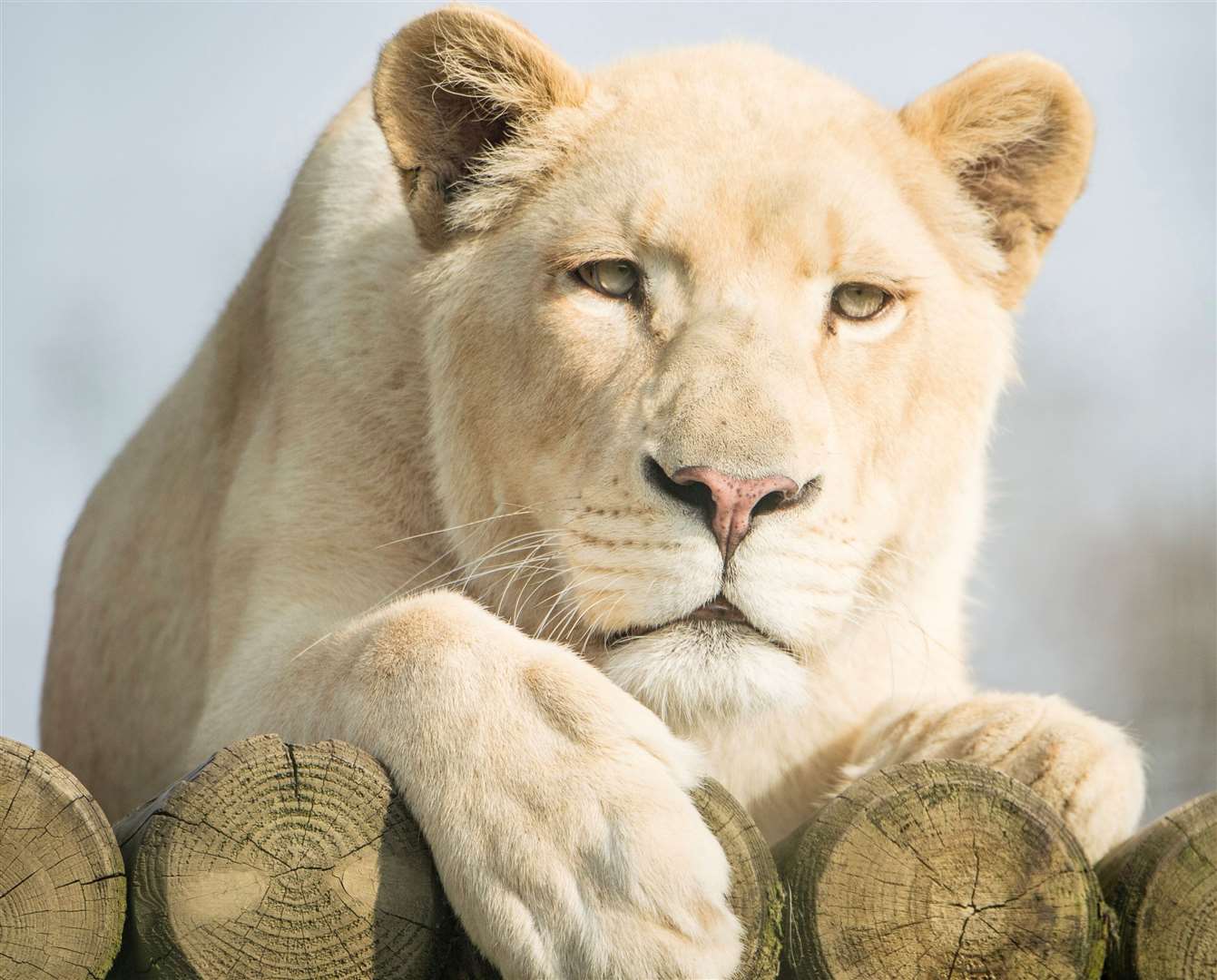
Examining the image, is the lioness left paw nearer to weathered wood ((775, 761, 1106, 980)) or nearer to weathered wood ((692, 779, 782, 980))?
weathered wood ((775, 761, 1106, 980))

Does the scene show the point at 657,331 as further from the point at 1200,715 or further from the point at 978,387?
the point at 1200,715

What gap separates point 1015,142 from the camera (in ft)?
12.6

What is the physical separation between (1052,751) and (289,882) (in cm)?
142

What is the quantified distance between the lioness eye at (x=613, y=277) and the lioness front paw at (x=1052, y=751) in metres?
1.05

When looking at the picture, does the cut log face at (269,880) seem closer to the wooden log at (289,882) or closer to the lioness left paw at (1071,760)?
the wooden log at (289,882)

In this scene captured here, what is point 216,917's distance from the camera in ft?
7.80

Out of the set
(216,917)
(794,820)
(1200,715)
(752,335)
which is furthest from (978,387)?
(1200,715)

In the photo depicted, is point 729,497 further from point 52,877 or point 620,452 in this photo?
point 52,877

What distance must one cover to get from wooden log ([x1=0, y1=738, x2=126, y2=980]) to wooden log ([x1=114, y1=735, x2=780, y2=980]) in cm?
5

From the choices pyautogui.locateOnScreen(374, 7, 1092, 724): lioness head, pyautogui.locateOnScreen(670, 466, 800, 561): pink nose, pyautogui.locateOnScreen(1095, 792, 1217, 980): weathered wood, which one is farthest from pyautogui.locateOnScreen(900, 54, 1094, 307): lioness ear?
pyautogui.locateOnScreen(1095, 792, 1217, 980): weathered wood

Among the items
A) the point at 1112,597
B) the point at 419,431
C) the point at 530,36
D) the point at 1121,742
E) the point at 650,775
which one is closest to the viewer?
the point at 650,775

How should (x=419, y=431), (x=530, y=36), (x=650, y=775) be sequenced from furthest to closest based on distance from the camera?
(x=419, y=431), (x=530, y=36), (x=650, y=775)

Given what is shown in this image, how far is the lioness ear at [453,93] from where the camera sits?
11.7 feet

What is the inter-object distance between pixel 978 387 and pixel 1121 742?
89cm
